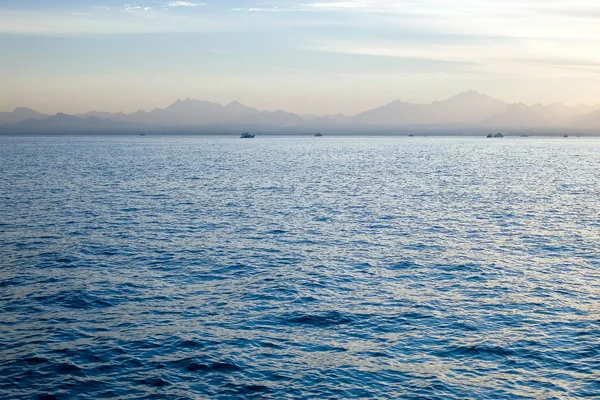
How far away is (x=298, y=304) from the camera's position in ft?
121

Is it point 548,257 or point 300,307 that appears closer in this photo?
point 300,307

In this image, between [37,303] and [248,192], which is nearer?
[37,303]

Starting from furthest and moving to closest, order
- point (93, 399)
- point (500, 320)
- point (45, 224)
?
point (45, 224) < point (500, 320) < point (93, 399)

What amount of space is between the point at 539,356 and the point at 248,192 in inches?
3093

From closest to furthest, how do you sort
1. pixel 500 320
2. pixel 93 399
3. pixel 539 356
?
1. pixel 93 399
2. pixel 539 356
3. pixel 500 320

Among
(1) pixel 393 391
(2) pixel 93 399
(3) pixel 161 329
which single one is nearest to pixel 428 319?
(1) pixel 393 391

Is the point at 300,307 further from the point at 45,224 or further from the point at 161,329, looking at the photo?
the point at 45,224

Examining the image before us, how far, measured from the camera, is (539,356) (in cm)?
2873

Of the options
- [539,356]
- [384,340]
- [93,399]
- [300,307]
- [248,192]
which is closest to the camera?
[93,399]

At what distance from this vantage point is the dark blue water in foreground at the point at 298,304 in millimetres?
26109

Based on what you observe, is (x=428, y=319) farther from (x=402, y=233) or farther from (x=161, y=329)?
(x=402, y=233)

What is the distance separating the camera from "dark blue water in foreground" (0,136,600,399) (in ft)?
85.7

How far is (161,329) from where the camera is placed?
32062 mm

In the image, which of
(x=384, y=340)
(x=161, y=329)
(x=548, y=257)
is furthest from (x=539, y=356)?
(x=548, y=257)
